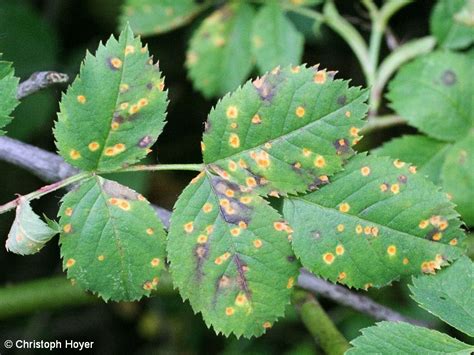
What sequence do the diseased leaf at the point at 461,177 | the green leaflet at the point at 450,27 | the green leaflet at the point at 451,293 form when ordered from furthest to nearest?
the green leaflet at the point at 450,27, the diseased leaf at the point at 461,177, the green leaflet at the point at 451,293

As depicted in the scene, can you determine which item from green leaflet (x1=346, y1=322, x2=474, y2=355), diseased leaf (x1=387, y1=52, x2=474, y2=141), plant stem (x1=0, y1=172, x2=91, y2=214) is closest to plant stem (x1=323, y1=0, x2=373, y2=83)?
diseased leaf (x1=387, y1=52, x2=474, y2=141)

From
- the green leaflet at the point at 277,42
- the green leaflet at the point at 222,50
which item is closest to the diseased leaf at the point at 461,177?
the green leaflet at the point at 277,42

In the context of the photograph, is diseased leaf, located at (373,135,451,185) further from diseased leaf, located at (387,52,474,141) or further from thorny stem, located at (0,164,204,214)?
thorny stem, located at (0,164,204,214)

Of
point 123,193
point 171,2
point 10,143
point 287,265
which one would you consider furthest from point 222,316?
point 171,2

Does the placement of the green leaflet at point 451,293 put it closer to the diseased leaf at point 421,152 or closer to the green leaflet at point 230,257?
the green leaflet at point 230,257

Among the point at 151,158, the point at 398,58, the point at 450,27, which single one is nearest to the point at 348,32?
the point at 398,58
